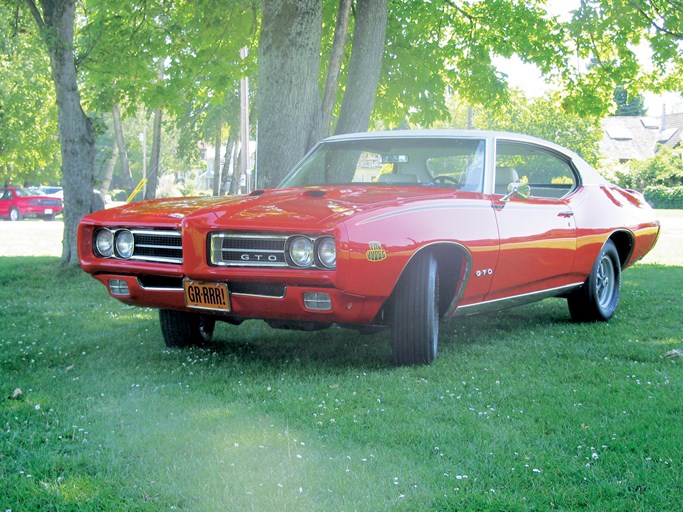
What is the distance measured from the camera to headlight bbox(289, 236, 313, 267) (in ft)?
16.5

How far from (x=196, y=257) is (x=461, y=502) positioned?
2.56m

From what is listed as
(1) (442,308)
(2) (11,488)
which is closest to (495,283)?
(1) (442,308)

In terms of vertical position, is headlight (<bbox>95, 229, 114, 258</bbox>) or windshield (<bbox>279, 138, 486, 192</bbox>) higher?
windshield (<bbox>279, 138, 486, 192</bbox>)

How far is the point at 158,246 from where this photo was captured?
5.54 meters

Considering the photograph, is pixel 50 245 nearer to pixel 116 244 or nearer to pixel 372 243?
pixel 116 244

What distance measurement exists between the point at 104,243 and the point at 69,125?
727cm

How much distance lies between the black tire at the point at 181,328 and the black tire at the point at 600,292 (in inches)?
126

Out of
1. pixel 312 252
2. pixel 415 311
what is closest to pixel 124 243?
pixel 312 252

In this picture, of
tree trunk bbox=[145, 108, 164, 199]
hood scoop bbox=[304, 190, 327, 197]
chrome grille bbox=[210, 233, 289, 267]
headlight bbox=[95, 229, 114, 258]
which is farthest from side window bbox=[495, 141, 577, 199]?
tree trunk bbox=[145, 108, 164, 199]

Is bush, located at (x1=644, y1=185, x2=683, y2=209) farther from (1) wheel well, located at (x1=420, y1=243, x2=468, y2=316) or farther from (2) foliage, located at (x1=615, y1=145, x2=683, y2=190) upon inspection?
(1) wheel well, located at (x1=420, y1=243, x2=468, y2=316)

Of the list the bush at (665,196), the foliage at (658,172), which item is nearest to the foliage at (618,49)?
the bush at (665,196)

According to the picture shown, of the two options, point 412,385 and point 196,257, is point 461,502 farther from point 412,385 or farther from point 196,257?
point 196,257

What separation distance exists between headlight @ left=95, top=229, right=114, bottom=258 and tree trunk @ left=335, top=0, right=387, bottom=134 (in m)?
5.70

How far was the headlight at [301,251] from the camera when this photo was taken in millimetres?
5020
